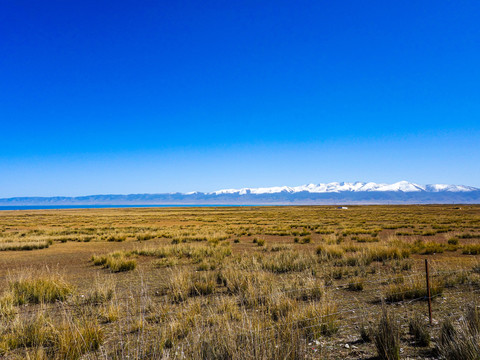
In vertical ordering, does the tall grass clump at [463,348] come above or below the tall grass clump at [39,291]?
above

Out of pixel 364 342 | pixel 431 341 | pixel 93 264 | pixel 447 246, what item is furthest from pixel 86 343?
pixel 447 246

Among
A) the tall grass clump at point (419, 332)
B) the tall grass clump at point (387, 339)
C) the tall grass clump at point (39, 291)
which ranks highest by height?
the tall grass clump at point (387, 339)

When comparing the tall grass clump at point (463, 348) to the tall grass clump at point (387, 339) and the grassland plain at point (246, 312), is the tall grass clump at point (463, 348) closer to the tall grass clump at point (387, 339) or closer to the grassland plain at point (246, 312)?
the grassland plain at point (246, 312)

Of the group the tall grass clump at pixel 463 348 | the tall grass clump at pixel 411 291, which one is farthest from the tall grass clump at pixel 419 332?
the tall grass clump at pixel 411 291

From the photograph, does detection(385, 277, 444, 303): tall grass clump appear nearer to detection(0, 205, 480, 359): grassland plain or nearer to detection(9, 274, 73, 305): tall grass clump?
detection(0, 205, 480, 359): grassland plain

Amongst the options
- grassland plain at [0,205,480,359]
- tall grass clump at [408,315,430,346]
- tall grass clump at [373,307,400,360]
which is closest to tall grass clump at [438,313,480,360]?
grassland plain at [0,205,480,359]

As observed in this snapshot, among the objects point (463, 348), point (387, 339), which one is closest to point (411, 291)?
point (387, 339)

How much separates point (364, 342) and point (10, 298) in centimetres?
906

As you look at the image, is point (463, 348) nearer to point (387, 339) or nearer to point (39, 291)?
point (387, 339)

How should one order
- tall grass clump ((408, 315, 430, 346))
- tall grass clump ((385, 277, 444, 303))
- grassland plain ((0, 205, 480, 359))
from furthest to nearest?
tall grass clump ((385, 277, 444, 303))
tall grass clump ((408, 315, 430, 346))
grassland plain ((0, 205, 480, 359))

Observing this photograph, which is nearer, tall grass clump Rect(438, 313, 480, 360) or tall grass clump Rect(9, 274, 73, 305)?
tall grass clump Rect(438, 313, 480, 360)

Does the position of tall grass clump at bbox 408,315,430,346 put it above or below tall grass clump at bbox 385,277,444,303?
above

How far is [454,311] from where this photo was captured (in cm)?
680

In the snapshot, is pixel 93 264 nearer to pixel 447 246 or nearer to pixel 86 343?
pixel 86 343
